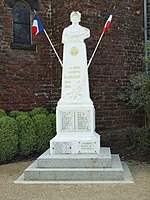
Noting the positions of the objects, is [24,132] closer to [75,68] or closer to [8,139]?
[8,139]

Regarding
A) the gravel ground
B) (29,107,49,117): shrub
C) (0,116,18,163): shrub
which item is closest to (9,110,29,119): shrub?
(29,107,49,117): shrub

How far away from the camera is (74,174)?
638 centimetres

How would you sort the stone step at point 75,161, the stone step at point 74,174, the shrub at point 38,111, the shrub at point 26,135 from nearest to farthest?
the stone step at point 74,174 → the stone step at point 75,161 → the shrub at point 26,135 → the shrub at point 38,111

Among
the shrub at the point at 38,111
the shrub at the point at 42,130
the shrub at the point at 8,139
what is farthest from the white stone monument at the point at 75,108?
the shrub at the point at 38,111

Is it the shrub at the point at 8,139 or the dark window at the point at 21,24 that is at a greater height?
the dark window at the point at 21,24

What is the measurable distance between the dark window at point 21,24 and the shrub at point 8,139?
2.61 metres

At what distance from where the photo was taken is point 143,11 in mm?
10500

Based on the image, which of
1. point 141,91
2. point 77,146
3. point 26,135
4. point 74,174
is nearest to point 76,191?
point 74,174

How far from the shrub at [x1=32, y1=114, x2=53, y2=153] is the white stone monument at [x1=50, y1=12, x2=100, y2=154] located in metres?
1.72

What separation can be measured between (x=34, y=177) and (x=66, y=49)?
279 centimetres

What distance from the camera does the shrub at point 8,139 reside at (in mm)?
8031

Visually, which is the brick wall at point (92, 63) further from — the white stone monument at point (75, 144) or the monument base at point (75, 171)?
the monument base at point (75, 171)

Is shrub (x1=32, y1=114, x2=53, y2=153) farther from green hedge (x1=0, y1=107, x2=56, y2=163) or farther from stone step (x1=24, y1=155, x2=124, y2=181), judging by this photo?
stone step (x1=24, y1=155, x2=124, y2=181)

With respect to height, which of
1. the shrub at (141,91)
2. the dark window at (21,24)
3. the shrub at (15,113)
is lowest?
the shrub at (15,113)
